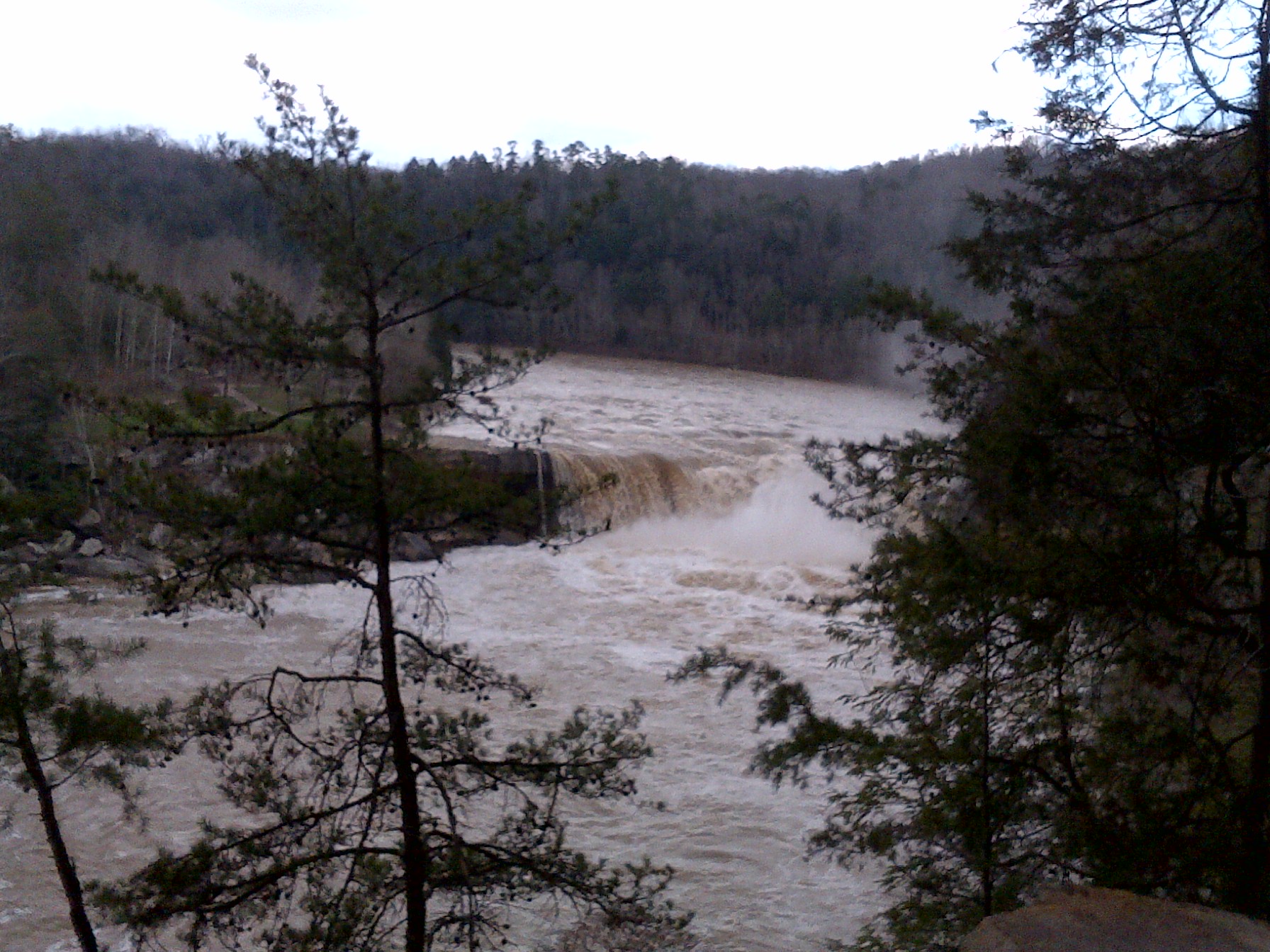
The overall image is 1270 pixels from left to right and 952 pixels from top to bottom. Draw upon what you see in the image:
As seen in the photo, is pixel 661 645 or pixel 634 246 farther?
pixel 634 246

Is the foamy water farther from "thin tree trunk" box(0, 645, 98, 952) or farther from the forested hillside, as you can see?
the forested hillside

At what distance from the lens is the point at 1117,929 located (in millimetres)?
3387

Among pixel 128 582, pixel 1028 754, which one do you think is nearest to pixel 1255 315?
pixel 1028 754

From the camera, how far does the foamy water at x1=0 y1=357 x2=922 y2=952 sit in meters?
7.90

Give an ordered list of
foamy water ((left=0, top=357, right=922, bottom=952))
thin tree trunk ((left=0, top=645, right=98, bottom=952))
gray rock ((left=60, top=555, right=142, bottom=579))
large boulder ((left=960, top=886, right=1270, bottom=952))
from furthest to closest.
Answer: gray rock ((left=60, top=555, right=142, bottom=579)) < foamy water ((left=0, top=357, right=922, bottom=952)) < thin tree trunk ((left=0, top=645, right=98, bottom=952)) < large boulder ((left=960, top=886, right=1270, bottom=952))

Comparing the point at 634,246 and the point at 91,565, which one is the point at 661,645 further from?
the point at 634,246

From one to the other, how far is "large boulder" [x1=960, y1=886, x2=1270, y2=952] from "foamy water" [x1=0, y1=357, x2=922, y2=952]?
305cm

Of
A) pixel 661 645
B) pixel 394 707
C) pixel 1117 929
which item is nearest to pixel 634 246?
pixel 661 645

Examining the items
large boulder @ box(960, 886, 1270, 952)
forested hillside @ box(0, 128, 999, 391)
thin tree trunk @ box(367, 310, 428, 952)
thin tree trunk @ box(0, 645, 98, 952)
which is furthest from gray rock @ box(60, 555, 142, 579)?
large boulder @ box(960, 886, 1270, 952)

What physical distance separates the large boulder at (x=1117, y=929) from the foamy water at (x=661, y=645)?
305 cm

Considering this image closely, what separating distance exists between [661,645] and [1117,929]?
9.55 m

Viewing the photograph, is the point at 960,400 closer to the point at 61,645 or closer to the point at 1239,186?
the point at 1239,186

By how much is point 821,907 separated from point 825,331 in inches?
1099

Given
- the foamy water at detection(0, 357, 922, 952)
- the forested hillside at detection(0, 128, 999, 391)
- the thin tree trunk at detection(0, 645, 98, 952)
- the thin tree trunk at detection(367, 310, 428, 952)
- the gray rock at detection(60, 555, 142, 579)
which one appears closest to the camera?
the thin tree trunk at detection(367, 310, 428, 952)
